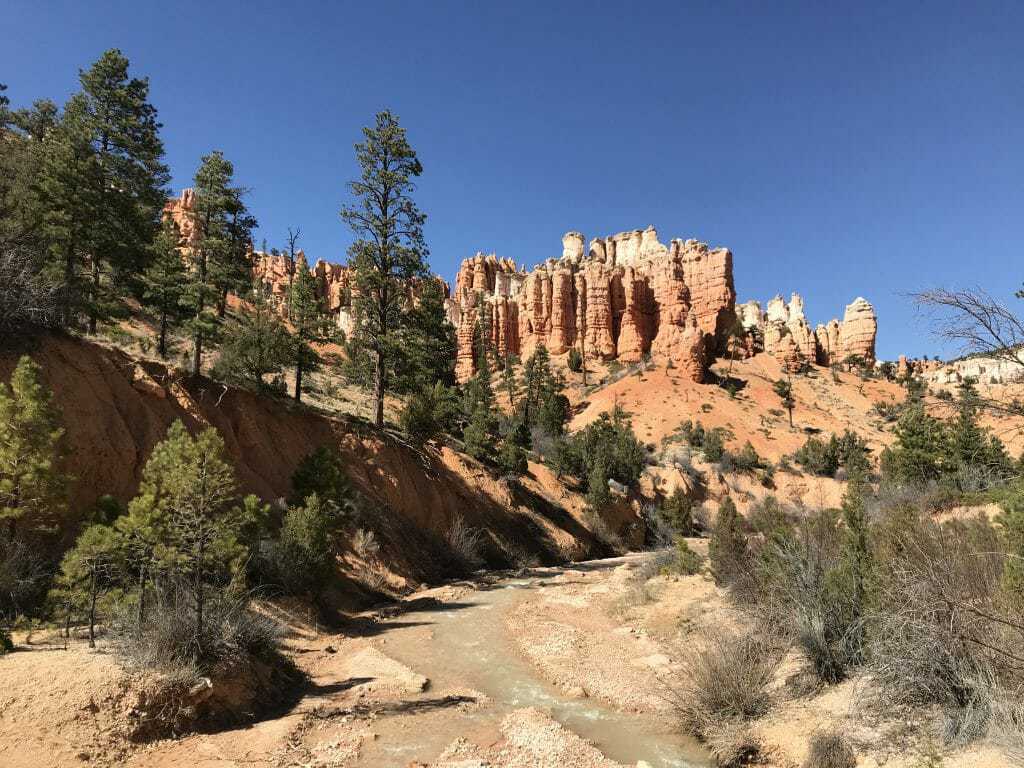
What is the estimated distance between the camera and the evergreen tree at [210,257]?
18.6 metres

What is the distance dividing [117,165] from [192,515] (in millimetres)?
20163

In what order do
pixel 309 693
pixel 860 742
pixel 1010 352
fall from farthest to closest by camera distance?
pixel 309 693
pixel 860 742
pixel 1010 352

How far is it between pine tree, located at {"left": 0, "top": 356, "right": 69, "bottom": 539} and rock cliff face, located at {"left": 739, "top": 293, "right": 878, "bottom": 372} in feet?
269

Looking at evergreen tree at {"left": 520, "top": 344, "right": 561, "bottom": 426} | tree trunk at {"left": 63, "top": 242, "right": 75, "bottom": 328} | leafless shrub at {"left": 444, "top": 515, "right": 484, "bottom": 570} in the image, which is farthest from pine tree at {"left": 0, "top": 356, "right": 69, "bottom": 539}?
evergreen tree at {"left": 520, "top": 344, "right": 561, "bottom": 426}

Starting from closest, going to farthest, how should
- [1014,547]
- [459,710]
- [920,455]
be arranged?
[1014,547] → [459,710] → [920,455]

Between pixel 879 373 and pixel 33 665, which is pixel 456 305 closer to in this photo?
pixel 879 373

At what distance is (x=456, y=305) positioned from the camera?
92.0 m

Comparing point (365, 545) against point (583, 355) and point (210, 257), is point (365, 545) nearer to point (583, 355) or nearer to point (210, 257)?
Answer: point (210, 257)

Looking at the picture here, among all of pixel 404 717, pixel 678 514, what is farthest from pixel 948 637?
pixel 678 514

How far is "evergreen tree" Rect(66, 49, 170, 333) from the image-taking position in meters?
20.8

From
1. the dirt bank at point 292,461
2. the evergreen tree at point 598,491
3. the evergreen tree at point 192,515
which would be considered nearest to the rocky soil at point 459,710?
the evergreen tree at point 192,515

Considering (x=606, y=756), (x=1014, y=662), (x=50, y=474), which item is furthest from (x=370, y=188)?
(x=1014, y=662)

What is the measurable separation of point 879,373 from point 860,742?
294 feet

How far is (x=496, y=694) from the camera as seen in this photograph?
32.7 ft
